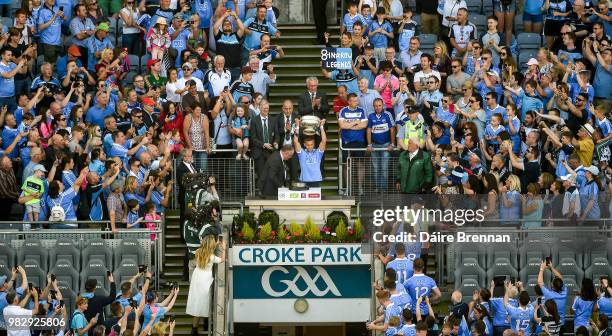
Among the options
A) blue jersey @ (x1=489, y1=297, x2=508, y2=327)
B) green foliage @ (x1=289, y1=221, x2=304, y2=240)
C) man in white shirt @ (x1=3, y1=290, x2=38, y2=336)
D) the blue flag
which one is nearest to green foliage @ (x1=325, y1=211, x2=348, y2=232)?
green foliage @ (x1=289, y1=221, x2=304, y2=240)

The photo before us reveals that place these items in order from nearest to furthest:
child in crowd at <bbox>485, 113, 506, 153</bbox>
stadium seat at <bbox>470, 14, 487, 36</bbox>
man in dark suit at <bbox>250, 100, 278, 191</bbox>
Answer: child in crowd at <bbox>485, 113, 506, 153</bbox> → man in dark suit at <bbox>250, 100, 278, 191</bbox> → stadium seat at <bbox>470, 14, 487, 36</bbox>

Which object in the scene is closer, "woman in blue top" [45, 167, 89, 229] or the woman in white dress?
the woman in white dress

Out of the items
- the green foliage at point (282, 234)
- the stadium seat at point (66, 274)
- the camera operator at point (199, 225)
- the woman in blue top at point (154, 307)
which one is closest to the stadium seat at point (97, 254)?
the stadium seat at point (66, 274)

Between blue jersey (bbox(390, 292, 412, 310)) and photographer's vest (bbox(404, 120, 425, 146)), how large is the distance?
4298 millimetres

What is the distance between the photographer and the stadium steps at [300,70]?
38319 millimetres

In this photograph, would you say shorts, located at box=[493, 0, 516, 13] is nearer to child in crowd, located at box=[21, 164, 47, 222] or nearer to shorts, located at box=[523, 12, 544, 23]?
shorts, located at box=[523, 12, 544, 23]

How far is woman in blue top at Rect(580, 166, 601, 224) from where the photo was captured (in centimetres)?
3500

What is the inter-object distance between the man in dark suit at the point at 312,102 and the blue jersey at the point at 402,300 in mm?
5551

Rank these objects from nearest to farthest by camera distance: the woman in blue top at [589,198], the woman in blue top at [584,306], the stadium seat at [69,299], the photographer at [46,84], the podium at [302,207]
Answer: the woman in blue top at [584,306] → the stadium seat at [69,299] → the woman in blue top at [589,198] → the podium at [302,207] → the photographer at [46,84]

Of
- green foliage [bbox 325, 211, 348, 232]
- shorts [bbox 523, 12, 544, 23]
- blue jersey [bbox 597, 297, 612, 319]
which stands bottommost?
blue jersey [bbox 597, 297, 612, 319]

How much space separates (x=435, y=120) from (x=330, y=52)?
258 centimetres

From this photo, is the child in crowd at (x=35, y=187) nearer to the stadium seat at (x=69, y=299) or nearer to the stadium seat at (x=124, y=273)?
the stadium seat at (x=69, y=299)

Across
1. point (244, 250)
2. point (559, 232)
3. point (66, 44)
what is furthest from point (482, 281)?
point (66, 44)

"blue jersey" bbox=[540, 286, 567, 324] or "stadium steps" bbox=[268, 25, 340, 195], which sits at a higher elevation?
"stadium steps" bbox=[268, 25, 340, 195]
